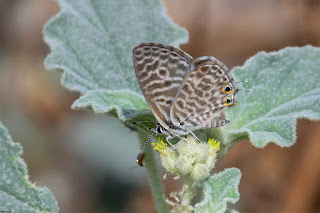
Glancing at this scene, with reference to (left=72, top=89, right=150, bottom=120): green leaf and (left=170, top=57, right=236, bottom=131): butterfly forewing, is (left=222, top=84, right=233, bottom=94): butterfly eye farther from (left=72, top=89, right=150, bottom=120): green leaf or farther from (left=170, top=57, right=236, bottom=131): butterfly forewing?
(left=72, top=89, right=150, bottom=120): green leaf

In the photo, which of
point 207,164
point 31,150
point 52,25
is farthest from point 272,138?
point 31,150

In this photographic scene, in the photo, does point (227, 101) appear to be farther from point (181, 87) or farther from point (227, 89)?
point (181, 87)

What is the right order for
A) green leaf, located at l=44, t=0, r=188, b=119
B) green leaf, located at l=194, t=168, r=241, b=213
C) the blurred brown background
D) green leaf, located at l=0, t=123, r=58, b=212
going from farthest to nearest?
1. the blurred brown background
2. green leaf, located at l=44, t=0, r=188, b=119
3. green leaf, located at l=0, t=123, r=58, b=212
4. green leaf, located at l=194, t=168, r=241, b=213

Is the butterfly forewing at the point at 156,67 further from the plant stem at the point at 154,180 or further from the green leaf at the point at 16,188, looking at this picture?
the green leaf at the point at 16,188

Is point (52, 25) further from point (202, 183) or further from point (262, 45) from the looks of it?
point (262, 45)

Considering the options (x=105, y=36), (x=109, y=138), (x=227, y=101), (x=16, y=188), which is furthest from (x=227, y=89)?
(x=109, y=138)

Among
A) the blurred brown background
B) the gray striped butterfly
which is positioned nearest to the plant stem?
the gray striped butterfly
